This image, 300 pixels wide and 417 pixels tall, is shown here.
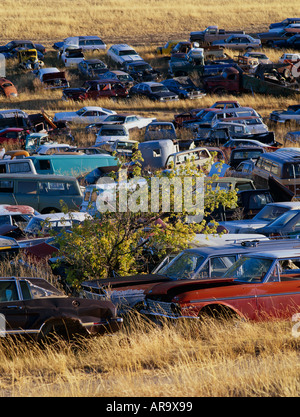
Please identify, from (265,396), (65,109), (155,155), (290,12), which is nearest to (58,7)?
(290,12)

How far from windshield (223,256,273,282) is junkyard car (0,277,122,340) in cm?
209

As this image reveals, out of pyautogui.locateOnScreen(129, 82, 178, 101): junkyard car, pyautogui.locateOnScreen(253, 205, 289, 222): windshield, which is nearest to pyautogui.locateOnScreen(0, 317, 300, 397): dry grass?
pyautogui.locateOnScreen(253, 205, 289, 222): windshield

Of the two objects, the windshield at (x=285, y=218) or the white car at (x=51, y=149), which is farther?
the white car at (x=51, y=149)

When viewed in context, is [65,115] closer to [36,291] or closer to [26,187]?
[26,187]

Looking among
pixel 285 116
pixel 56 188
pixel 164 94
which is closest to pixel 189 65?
pixel 164 94

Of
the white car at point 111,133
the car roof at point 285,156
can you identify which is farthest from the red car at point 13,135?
the car roof at point 285,156

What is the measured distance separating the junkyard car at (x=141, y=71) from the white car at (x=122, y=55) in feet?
3.45

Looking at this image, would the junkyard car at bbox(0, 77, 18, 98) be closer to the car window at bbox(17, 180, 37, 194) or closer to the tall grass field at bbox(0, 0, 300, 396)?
the car window at bbox(17, 180, 37, 194)

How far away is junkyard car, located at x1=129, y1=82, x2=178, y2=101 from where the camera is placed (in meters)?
38.1

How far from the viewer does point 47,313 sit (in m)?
9.40

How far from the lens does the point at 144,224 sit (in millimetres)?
12547

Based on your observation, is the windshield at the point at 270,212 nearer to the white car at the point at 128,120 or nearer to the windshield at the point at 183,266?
the windshield at the point at 183,266

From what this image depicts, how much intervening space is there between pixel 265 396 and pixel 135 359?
202 centimetres

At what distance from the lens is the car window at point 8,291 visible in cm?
951
